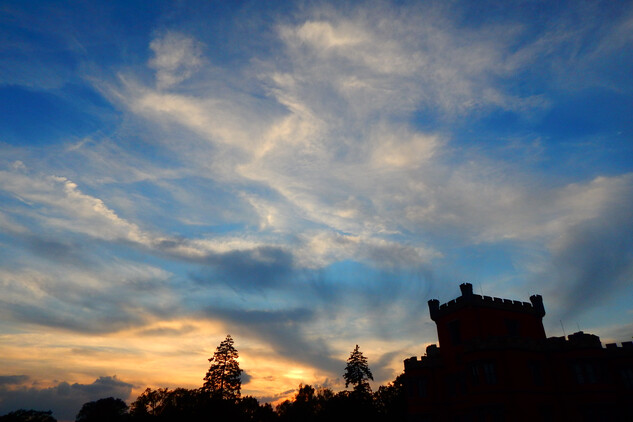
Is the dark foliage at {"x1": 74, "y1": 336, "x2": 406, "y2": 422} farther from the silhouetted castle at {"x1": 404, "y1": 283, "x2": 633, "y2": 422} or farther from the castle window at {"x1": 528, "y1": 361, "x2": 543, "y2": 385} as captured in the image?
the castle window at {"x1": 528, "y1": 361, "x2": 543, "y2": 385}

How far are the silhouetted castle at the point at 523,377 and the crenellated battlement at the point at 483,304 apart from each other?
160mm

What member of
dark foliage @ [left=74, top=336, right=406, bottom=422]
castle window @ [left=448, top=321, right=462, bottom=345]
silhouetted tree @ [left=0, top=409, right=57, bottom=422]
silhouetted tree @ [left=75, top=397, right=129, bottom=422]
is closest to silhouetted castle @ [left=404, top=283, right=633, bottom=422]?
castle window @ [left=448, top=321, right=462, bottom=345]

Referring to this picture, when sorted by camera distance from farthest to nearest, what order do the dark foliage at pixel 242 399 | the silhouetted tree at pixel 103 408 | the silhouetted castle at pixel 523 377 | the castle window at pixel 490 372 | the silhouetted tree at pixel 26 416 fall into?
the silhouetted tree at pixel 103 408 < the silhouetted tree at pixel 26 416 < the dark foliage at pixel 242 399 < the castle window at pixel 490 372 < the silhouetted castle at pixel 523 377

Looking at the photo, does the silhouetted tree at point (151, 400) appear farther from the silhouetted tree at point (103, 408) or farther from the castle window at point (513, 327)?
the castle window at point (513, 327)

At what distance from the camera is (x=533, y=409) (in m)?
34.7

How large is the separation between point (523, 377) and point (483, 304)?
360 inches

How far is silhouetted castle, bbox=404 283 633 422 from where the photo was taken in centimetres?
3475

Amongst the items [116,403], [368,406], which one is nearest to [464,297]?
[368,406]

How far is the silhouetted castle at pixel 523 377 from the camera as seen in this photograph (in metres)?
34.8

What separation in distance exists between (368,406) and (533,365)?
31.7m

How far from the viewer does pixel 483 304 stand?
43.0 m

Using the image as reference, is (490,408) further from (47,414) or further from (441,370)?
(47,414)

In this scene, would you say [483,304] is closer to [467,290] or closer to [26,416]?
[467,290]

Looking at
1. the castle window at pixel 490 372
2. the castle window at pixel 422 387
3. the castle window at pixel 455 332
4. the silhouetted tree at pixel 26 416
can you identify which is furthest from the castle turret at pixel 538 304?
the silhouetted tree at pixel 26 416
